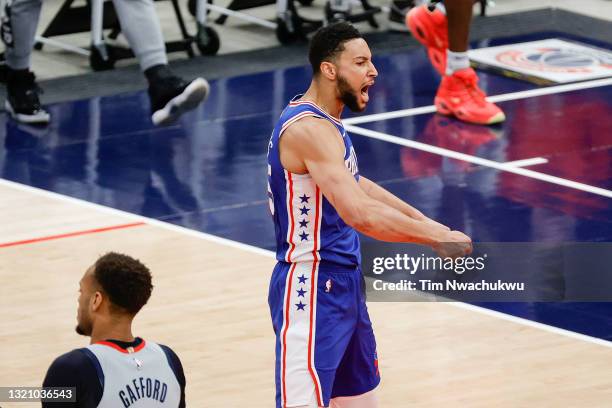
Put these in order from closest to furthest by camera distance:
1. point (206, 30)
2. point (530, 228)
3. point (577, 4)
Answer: point (530, 228), point (206, 30), point (577, 4)

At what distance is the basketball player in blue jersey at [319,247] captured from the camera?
18.5 feet

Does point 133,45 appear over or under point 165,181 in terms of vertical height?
over

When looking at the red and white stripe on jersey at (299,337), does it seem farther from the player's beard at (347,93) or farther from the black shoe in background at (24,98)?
the black shoe in background at (24,98)

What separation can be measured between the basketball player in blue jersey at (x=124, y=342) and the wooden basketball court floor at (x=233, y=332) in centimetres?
199

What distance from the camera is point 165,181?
1005 centimetres

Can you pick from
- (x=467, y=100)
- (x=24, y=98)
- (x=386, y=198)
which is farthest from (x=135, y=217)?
(x=386, y=198)

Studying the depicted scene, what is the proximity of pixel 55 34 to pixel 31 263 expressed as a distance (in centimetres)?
482

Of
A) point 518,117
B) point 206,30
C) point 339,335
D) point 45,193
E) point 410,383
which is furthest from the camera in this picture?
point 206,30

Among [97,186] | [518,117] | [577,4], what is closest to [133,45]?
[97,186]

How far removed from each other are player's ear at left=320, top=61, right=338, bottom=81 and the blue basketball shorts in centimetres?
68

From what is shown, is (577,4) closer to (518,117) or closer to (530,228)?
(518,117)

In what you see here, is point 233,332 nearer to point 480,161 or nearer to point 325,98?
point 325,98

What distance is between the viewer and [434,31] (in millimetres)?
11430

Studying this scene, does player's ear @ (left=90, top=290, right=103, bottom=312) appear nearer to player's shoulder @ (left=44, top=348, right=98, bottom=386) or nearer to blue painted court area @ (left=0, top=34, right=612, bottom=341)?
player's shoulder @ (left=44, top=348, right=98, bottom=386)
